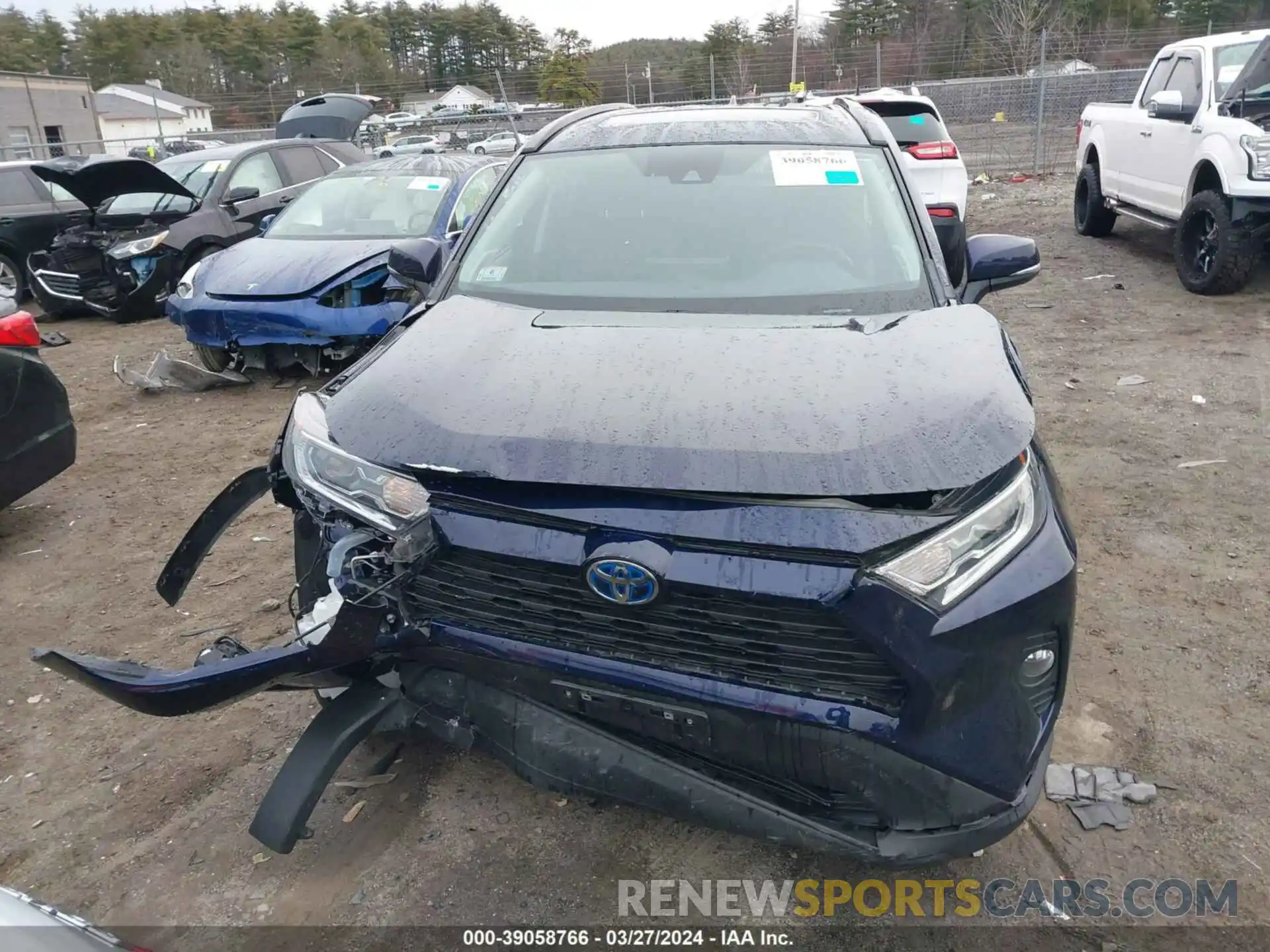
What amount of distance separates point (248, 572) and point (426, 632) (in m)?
2.30

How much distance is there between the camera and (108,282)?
30.6 feet

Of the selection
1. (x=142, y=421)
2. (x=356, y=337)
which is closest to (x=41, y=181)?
(x=142, y=421)

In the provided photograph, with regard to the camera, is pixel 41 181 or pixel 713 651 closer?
pixel 713 651

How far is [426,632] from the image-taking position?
6.66 ft

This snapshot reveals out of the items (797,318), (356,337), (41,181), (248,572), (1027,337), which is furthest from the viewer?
(41,181)

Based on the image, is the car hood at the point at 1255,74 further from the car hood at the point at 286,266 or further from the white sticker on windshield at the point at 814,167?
the car hood at the point at 286,266

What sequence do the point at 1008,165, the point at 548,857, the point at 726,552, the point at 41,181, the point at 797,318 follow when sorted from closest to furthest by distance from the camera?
the point at 726,552 → the point at 548,857 → the point at 797,318 → the point at 41,181 → the point at 1008,165

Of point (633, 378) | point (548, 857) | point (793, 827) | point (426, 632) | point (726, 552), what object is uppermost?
point (633, 378)

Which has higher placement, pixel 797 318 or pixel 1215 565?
pixel 797 318

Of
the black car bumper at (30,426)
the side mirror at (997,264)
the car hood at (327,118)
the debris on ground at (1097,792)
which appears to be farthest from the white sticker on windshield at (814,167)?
the car hood at (327,118)

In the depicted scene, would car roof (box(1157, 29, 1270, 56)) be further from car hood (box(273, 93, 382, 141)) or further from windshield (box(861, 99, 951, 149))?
car hood (box(273, 93, 382, 141))

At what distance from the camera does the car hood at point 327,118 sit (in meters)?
12.2

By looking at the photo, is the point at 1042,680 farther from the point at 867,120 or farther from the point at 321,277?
the point at 321,277

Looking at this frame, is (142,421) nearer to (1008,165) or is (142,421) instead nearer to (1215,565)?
(1215,565)
